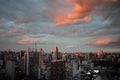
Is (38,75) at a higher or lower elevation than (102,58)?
lower

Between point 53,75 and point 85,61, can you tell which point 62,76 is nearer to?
point 53,75

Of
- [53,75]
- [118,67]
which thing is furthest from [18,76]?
[118,67]

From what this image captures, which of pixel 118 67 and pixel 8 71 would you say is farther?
pixel 118 67

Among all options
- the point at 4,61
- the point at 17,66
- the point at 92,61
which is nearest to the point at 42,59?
the point at 17,66

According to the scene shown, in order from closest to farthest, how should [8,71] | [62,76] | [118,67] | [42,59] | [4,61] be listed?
[62,76] → [8,71] → [4,61] → [118,67] → [42,59]

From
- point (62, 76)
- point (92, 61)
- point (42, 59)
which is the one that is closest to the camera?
point (62, 76)

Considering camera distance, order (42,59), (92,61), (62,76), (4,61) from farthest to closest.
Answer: (92,61), (42,59), (4,61), (62,76)

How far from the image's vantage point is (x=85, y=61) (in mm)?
8359

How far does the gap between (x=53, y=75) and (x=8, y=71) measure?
1.45 meters

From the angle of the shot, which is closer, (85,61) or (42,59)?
(42,59)

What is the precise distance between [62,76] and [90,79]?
1578 mm

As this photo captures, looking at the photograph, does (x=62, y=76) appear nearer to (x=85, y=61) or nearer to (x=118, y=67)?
(x=118, y=67)

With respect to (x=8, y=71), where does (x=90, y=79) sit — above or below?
below

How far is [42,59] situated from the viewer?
280 inches
